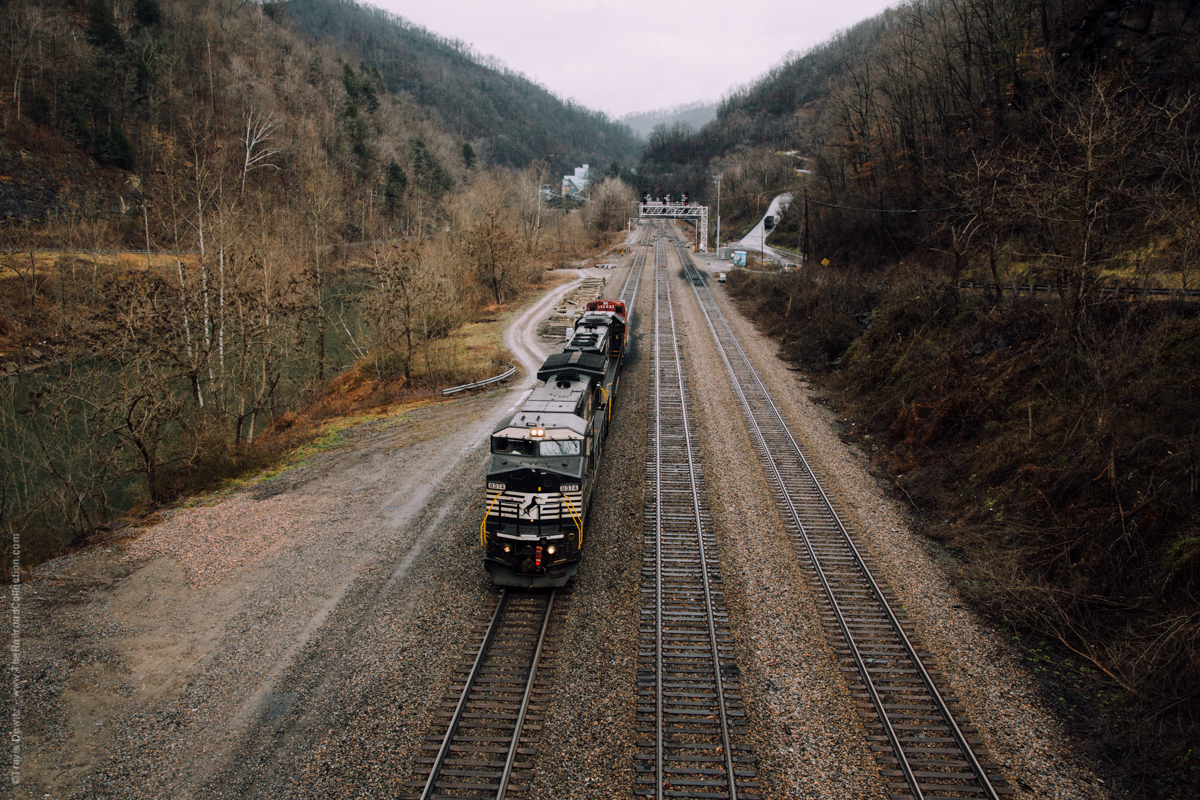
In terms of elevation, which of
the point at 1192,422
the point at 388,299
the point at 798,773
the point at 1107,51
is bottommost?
the point at 798,773

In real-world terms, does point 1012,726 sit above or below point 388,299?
below

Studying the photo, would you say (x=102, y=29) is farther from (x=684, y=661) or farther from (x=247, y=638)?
(x=684, y=661)

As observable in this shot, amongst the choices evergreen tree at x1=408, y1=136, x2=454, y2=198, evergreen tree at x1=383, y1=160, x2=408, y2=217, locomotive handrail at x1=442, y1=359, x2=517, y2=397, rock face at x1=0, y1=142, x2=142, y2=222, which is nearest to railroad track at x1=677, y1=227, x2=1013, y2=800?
locomotive handrail at x1=442, y1=359, x2=517, y2=397

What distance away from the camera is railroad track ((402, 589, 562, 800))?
325 inches

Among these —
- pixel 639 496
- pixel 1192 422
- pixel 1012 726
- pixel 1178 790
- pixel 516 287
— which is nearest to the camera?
pixel 1178 790

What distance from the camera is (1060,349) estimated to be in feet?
54.2

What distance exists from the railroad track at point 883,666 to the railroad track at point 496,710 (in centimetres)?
535

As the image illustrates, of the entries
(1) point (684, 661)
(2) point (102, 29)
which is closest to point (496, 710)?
(1) point (684, 661)

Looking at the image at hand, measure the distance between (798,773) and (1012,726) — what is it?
146 inches

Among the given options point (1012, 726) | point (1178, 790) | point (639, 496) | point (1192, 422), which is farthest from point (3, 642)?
point (1192, 422)

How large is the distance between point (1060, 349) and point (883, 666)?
A: 11817 mm

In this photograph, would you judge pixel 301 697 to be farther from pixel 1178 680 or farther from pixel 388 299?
pixel 388 299

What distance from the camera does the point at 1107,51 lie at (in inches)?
965

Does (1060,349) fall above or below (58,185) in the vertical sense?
below
